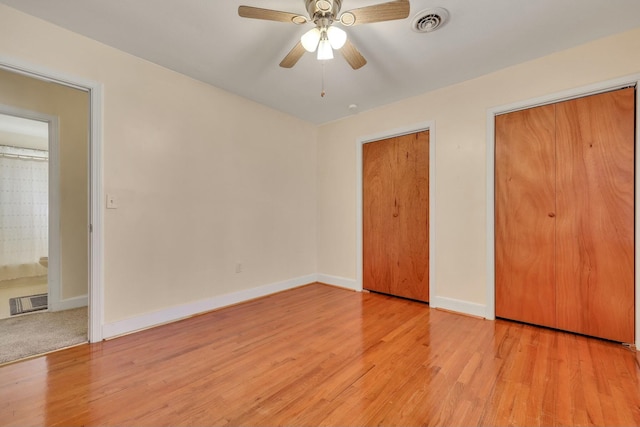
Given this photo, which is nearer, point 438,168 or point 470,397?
point 470,397

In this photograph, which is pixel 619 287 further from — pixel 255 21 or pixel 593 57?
pixel 255 21

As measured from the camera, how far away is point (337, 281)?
13.3 ft

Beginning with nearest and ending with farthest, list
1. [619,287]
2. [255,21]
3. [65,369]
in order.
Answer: [65,369] < [255,21] < [619,287]

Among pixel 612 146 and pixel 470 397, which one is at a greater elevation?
pixel 612 146

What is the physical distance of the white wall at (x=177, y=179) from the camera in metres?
2.34

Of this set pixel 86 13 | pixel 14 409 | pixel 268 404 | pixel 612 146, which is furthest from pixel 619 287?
pixel 86 13

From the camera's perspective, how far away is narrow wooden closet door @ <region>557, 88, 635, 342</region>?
7.13ft

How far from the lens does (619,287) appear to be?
A: 7.22 ft

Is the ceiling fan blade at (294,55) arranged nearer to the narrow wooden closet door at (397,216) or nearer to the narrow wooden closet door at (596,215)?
the narrow wooden closet door at (397,216)

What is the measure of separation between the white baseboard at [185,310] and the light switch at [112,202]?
1.00 meters

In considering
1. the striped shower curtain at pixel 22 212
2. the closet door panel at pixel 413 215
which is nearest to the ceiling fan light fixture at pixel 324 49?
the closet door panel at pixel 413 215

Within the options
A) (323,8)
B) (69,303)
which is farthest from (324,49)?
(69,303)

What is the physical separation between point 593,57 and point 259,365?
3.60 m

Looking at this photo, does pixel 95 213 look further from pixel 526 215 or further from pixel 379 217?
pixel 526 215
